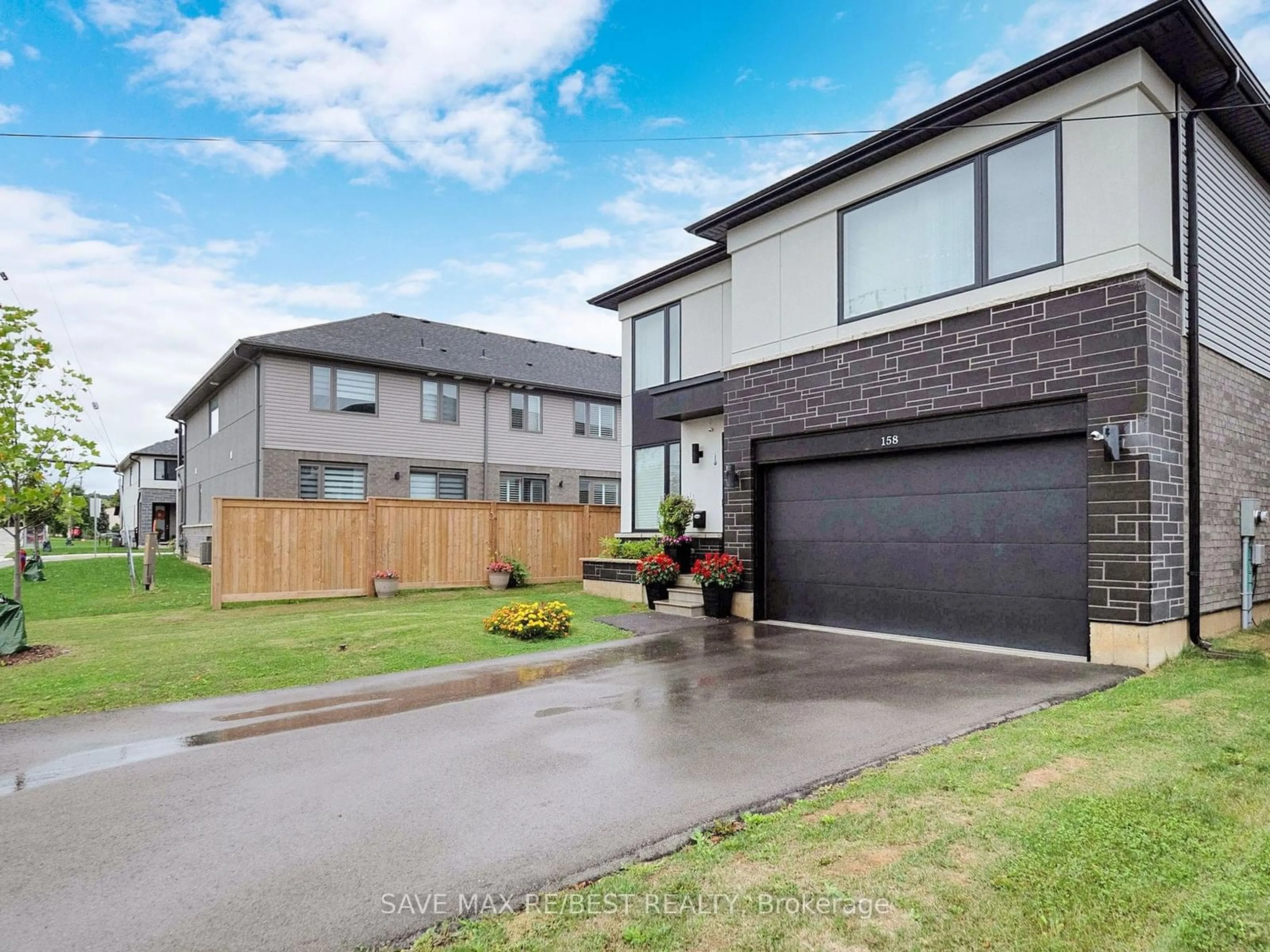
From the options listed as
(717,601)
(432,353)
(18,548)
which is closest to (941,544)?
(717,601)

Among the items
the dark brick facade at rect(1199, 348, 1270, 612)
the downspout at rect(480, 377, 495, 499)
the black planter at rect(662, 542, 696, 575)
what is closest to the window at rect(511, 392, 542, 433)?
the downspout at rect(480, 377, 495, 499)

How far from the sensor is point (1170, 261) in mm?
7723

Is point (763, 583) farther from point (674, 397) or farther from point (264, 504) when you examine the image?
point (264, 504)

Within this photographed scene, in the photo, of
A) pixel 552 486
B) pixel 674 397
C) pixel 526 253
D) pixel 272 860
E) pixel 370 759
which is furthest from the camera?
pixel 552 486

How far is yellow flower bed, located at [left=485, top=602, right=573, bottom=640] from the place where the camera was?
9719mm

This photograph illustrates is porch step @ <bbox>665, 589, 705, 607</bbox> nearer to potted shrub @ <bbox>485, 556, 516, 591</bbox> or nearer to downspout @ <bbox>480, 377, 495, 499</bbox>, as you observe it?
potted shrub @ <bbox>485, 556, 516, 591</bbox>

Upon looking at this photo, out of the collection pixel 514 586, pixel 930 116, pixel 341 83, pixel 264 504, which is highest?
pixel 341 83

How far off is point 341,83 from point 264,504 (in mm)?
7517

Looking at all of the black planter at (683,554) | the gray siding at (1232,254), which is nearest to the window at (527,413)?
the black planter at (683,554)

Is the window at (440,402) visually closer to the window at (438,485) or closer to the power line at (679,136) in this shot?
the window at (438,485)

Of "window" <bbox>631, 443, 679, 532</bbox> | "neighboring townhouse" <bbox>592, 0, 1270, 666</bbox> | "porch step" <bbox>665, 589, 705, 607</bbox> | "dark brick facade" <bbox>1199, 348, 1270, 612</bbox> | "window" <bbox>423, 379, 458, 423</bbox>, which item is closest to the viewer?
"neighboring townhouse" <bbox>592, 0, 1270, 666</bbox>

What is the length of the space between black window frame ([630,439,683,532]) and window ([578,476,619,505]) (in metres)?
9.47

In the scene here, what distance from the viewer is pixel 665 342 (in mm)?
14992

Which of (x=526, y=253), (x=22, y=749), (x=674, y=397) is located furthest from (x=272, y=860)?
(x=526, y=253)
